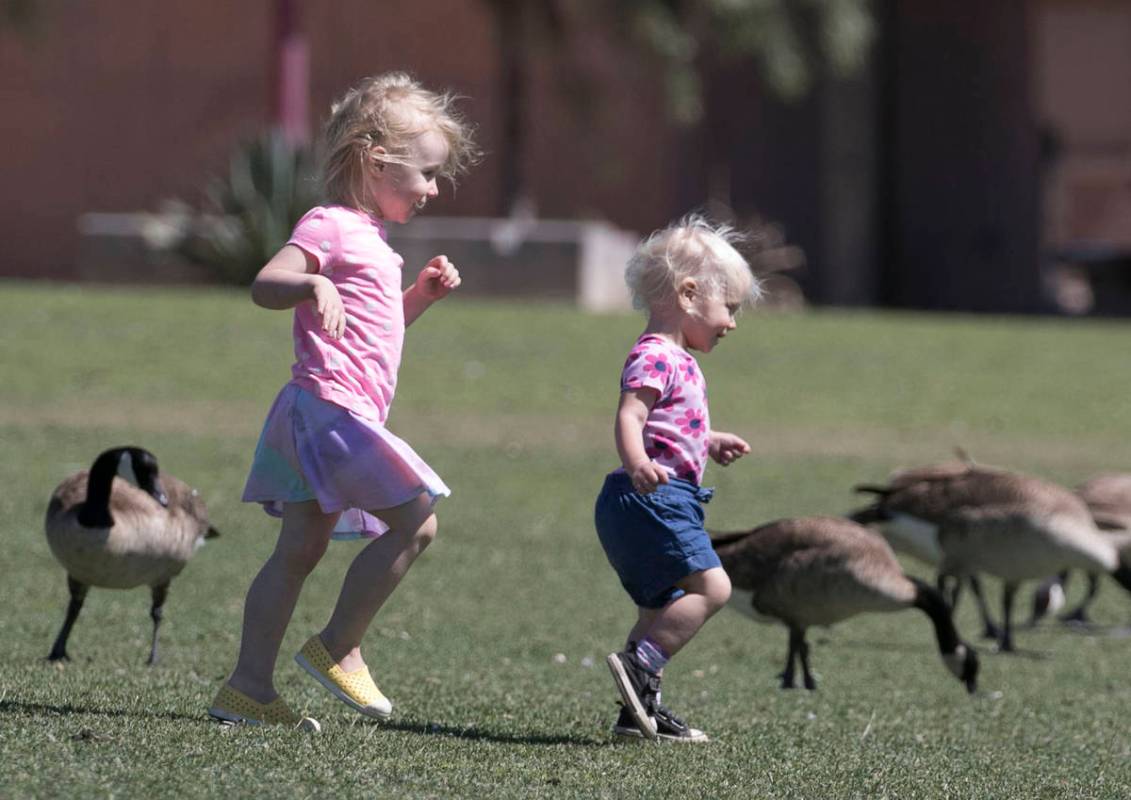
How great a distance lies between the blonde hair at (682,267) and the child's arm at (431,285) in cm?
51

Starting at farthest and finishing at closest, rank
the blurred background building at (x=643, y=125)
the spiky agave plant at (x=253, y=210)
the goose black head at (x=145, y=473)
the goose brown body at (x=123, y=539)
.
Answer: the blurred background building at (x=643, y=125)
the spiky agave plant at (x=253, y=210)
the goose black head at (x=145, y=473)
the goose brown body at (x=123, y=539)

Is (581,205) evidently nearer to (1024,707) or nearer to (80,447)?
(80,447)

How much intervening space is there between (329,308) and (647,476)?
93cm

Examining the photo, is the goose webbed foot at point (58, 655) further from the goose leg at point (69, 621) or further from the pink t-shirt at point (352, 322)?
the pink t-shirt at point (352, 322)

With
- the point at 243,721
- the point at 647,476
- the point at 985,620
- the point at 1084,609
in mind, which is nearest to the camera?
the point at 647,476

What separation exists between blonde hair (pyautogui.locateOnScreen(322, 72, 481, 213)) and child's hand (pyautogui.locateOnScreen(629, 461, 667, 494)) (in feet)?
3.17

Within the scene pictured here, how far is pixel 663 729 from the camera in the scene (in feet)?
18.1

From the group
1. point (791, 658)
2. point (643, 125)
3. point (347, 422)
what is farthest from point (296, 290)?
point (643, 125)

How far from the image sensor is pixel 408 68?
2861cm

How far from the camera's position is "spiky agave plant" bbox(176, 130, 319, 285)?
67.8 ft

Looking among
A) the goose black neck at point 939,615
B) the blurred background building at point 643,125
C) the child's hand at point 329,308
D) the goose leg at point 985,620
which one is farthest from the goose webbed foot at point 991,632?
the blurred background building at point 643,125

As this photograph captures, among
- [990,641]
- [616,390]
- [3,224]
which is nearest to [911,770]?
[990,641]

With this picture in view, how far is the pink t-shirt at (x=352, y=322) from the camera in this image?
204 inches

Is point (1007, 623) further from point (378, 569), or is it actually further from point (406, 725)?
point (378, 569)
